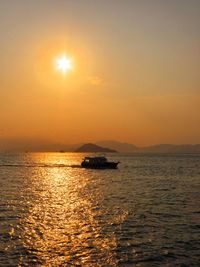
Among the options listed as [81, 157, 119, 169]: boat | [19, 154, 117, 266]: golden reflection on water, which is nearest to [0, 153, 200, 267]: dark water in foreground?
[19, 154, 117, 266]: golden reflection on water

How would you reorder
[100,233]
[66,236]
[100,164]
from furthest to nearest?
[100,164] → [100,233] → [66,236]

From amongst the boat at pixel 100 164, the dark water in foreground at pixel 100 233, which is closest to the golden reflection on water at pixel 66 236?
the dark water in foreground at pixel 100 233

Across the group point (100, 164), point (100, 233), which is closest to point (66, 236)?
point (100, 233)

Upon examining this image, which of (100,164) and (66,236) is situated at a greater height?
(100,164)

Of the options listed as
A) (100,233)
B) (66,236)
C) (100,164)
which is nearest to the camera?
(66,236)

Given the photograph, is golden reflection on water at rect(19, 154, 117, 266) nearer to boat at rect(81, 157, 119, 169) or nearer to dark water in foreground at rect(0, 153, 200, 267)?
dark water in foreground at rect(0, 153, 200, 267)

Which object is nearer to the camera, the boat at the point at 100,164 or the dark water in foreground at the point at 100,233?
the dark water in foreground at the point at 100,233

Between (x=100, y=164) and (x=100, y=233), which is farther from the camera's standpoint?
(x=100, y=164)

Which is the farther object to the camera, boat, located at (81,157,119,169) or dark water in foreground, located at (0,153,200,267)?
boat, located at (81,157,119,169)

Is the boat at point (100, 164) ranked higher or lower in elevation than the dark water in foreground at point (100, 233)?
higher

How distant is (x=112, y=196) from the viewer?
215 feet

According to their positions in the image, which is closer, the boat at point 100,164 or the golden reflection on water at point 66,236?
the golden reflection on water at point 66,236

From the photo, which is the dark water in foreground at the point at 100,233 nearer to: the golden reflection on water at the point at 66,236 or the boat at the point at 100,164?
the golden reflection on water at the point at 66,236

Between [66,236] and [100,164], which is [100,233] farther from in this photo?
[100,164]
